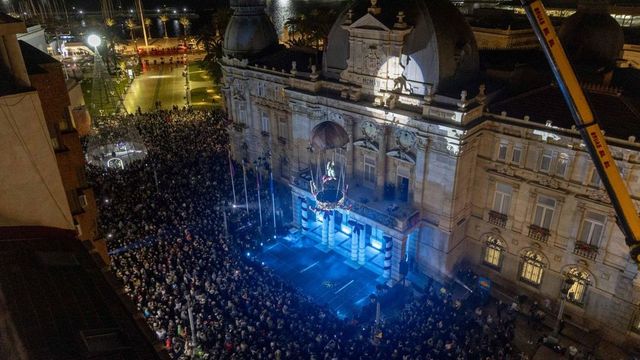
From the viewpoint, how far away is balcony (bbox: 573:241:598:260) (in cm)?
3053

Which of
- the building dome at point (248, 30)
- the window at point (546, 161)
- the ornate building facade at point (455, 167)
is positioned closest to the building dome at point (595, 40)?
the ornate building facade at point (455, 167)

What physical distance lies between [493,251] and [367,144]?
1312 centimetres

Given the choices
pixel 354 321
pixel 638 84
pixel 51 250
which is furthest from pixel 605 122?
pixel 51 250

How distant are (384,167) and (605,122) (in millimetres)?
15645

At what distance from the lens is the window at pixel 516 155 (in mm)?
32156

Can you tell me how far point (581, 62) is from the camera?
131ft

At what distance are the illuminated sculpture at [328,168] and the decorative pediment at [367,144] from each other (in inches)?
64.3

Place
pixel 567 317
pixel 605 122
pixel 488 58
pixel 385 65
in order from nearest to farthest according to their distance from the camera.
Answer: pixel 605 122 → pixel 567 317 → pixel 385 65 → pixel 488 58

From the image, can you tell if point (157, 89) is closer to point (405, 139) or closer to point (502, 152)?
point (405, 139)

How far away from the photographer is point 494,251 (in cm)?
3609

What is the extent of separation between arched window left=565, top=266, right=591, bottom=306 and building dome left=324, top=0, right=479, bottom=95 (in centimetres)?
1562

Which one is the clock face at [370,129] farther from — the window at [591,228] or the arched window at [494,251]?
the window at [591,228]

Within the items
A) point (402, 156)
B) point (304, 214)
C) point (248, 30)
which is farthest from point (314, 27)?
point (402, 156)

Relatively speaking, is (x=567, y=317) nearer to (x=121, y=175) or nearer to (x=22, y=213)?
(x=22, y=213)
